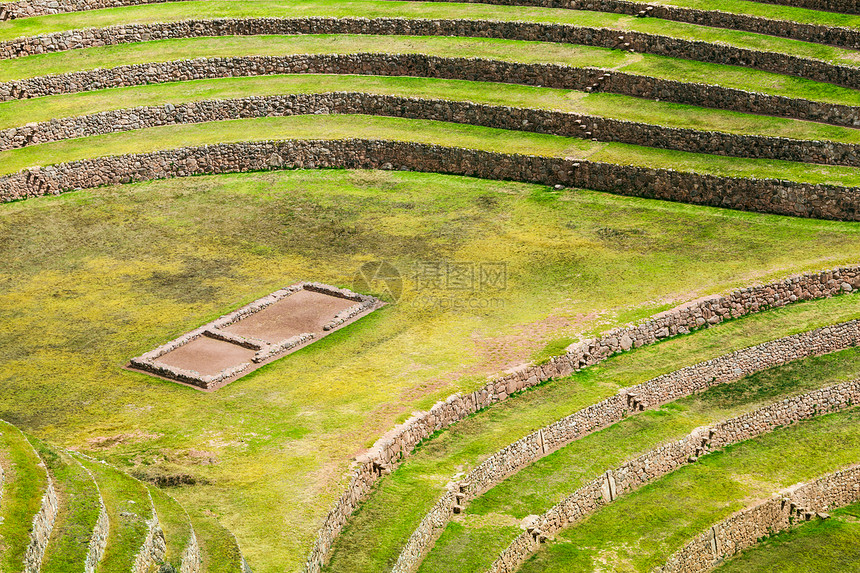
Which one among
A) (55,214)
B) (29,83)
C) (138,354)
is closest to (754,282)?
(138,354)

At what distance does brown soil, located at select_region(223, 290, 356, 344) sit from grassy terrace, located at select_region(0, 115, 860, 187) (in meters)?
11.4

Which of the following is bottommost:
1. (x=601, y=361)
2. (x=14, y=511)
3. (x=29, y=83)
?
(x=601, y=361)

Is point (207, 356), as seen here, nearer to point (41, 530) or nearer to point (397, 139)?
point (41, 530)

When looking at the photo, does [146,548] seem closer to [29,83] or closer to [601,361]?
[601,361]

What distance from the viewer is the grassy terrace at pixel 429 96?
3841 cm

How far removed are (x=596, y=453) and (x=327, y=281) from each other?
10657 millimetres

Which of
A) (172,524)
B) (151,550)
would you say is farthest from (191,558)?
(172,524)

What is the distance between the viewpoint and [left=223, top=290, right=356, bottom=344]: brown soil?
95.2 feet

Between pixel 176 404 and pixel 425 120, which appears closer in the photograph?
pixel 176 404

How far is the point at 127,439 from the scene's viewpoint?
23.8 metres

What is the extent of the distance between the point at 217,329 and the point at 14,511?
12415 mm

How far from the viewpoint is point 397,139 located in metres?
40.6

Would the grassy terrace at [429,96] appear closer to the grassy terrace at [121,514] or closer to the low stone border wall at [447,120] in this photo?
the low stone border wall at [447,120]

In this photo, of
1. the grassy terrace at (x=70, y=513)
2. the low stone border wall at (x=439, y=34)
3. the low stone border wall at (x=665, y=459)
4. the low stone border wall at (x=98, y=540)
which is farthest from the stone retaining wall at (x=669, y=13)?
the low stone border wall at (x=98, y=540)
